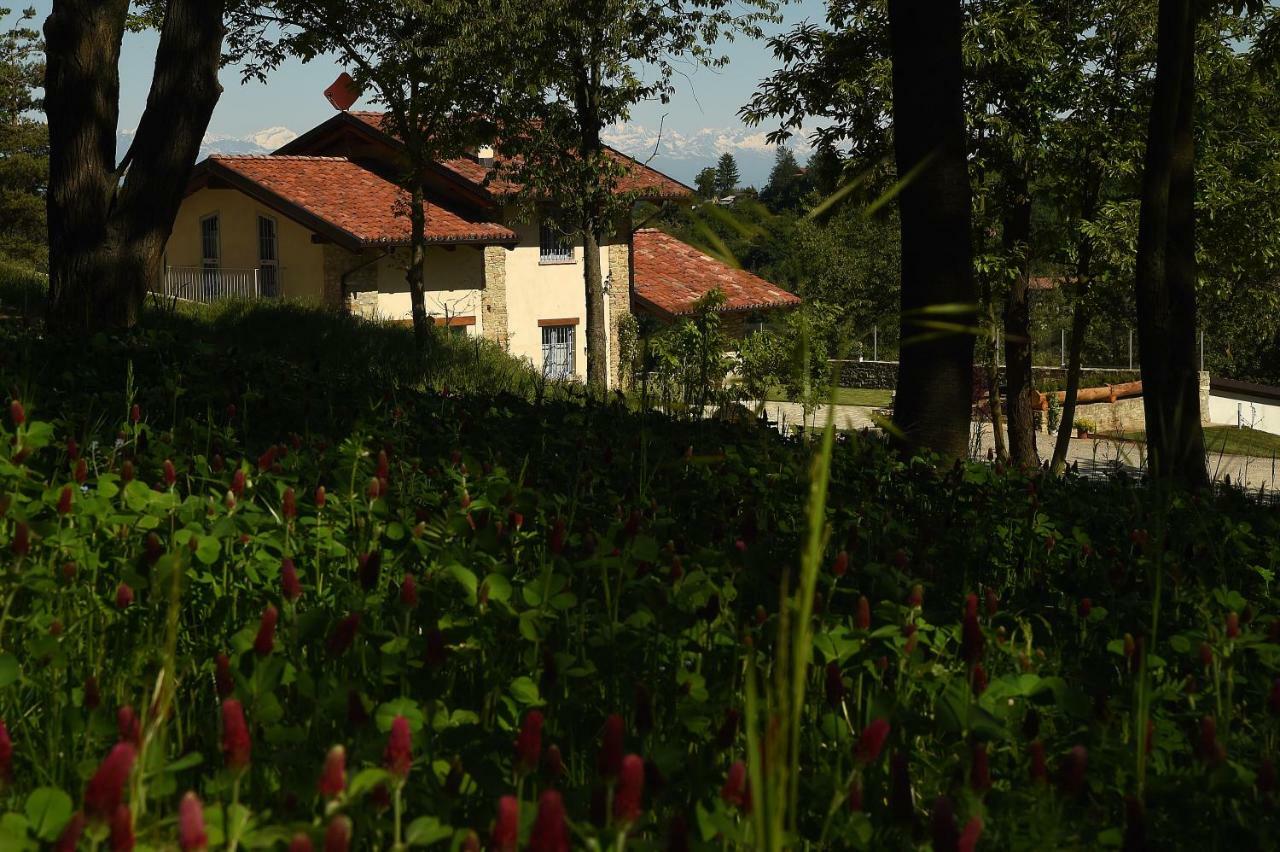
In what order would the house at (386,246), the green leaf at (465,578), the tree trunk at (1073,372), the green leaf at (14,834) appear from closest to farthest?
1. the green leaf at (14,834)
2. the green leaf at (465,578)
3. the tree trunk at (1073,372)
4. the house at (386,246)

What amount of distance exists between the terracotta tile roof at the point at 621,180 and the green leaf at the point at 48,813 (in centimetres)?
2726

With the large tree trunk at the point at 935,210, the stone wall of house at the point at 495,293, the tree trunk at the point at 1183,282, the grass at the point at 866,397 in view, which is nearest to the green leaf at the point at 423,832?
the large tree trunk at the point at 935,210

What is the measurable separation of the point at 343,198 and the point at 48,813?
33.3 m

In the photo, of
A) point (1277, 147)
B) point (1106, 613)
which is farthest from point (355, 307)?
point (1106, 613)

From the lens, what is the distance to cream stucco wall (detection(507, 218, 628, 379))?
37.4 metres

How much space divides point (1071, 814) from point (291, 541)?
2.09m

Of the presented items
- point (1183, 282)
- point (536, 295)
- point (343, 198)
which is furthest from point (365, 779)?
point (536, 295)

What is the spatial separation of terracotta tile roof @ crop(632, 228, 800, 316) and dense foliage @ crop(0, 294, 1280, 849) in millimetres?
34799

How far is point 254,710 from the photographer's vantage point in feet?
6.95

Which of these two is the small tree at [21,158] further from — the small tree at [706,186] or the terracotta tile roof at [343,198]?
the small tree at [706,186]

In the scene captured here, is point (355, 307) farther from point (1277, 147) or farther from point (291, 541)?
point (291, 541)

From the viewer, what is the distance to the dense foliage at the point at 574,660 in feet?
6.17

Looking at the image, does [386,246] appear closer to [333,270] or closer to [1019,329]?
[333,270]

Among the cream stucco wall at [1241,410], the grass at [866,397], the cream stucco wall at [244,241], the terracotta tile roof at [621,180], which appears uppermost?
the terracotta tile roof at [621,180]
